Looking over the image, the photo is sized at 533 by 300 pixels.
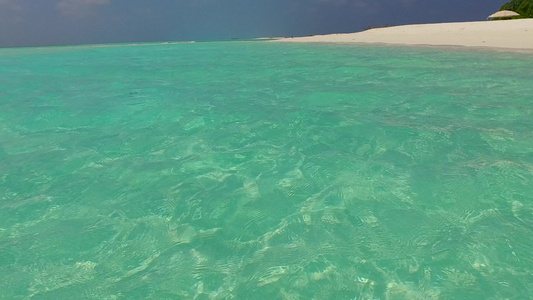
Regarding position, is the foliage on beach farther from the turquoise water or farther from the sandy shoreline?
the turquoise water

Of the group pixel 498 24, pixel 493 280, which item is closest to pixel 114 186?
pixel 493 280

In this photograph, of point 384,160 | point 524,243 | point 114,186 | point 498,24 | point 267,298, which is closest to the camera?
point 267,298

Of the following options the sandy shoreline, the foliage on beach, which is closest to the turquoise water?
the sandy shoreline

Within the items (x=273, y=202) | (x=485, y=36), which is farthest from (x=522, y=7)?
(x=273, y=202)

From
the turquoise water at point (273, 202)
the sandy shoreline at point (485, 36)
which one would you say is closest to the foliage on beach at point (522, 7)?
the sandy shoreline at point (485, 36)

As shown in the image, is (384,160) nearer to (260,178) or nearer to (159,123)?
(260,178)

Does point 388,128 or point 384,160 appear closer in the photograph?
point 384,160
